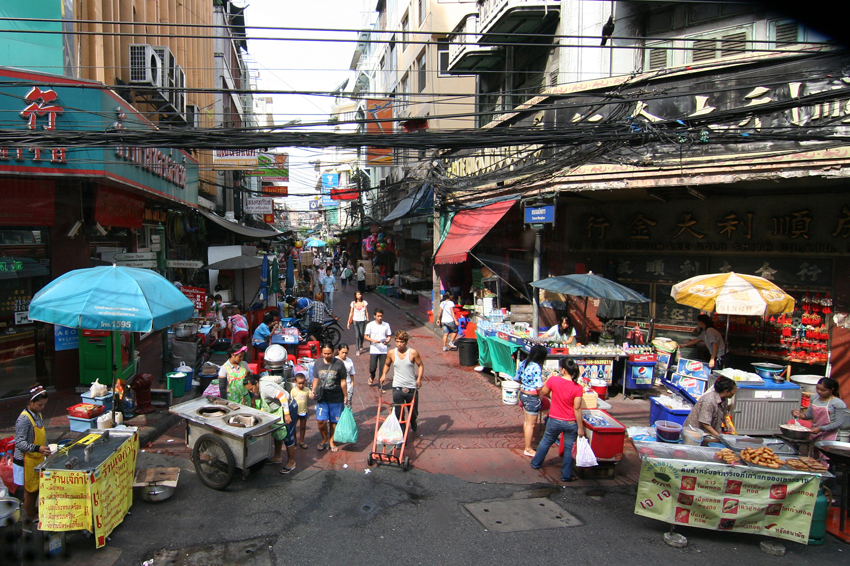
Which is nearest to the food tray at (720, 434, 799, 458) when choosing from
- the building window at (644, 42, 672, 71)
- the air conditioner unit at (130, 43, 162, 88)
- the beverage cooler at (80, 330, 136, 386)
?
the building window at (644, 42, 672, 71)

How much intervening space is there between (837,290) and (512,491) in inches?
312

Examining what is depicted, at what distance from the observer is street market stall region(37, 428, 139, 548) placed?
482cm

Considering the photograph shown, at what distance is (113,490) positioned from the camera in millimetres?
5230

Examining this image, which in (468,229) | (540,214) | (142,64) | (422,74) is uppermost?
(422,74)

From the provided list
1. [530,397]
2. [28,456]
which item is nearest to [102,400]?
[28,456]

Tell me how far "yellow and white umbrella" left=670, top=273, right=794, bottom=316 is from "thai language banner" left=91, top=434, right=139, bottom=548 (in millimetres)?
8822

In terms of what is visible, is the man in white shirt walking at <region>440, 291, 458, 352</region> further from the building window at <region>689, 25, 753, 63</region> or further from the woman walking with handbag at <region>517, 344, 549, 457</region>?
the building window at <region>689, 25, 753, 63</region>

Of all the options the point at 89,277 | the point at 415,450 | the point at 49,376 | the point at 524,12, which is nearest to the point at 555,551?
the point at 415,450

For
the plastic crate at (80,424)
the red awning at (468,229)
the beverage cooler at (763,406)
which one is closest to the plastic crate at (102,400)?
the plastic crate at (80,424)

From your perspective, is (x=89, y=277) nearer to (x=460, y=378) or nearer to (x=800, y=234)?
(x=460, y=378)

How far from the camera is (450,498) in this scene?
6328mm

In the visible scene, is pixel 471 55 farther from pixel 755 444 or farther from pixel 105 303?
pixel 755 444

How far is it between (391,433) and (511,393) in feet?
12.2

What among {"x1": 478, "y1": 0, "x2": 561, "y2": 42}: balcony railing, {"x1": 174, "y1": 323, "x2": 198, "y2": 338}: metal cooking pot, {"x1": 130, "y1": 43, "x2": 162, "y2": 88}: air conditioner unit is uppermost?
{"x1": 478, "y1": 0, "x2": 561, "y2": 42}: balcony railing
